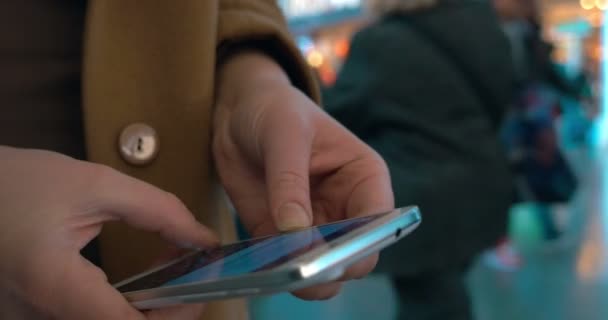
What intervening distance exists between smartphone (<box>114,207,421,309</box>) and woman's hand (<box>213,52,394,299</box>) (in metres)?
0.03

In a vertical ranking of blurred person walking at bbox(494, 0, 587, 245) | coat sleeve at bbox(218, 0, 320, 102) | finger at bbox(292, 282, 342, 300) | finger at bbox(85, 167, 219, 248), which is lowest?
blurred person walking at bbox(494, 0, 587, 245)

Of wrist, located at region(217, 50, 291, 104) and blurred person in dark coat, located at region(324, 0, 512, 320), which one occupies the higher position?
wrist, located at region(217, 50, 291, 104)

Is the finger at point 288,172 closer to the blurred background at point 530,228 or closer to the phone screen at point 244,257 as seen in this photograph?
the phone screen at point 244,257

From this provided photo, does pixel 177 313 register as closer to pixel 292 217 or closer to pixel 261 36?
pixel 292 217

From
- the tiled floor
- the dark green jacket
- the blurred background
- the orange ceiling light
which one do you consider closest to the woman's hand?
the blurred background

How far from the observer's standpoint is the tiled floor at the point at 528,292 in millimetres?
1465

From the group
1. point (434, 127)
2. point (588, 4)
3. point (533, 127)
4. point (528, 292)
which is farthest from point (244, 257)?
point (588, 4)

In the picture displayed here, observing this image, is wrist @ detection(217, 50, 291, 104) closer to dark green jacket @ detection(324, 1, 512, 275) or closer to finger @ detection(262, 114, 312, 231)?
finger @ detection(262, 114, 312, 231)

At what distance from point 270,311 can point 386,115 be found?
583 millimetres

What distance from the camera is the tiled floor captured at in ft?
4.81

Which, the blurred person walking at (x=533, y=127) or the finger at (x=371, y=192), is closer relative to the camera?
the finger at (x=371, y=192)

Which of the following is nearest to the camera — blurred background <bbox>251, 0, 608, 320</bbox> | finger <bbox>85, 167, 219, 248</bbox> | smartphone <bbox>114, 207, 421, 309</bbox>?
smartphone <bbox>114, 207, 421, 309</bbox>

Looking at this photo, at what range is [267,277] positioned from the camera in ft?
0.81

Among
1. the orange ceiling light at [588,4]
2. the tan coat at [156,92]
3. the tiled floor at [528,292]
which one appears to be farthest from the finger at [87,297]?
the orange ceiling light at [588,4]
